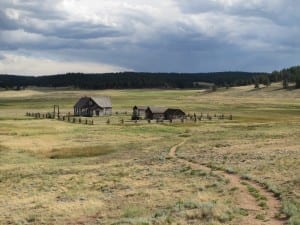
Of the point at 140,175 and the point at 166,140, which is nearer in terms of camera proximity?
the point at 140,175

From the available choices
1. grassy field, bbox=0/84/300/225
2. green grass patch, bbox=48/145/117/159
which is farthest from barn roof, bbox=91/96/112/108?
green grass patch, bbox=48/145/117/159

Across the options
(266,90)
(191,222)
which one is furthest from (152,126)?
(266,90)

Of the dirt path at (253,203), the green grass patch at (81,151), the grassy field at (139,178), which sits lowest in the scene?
the green grass patch at (81,151)

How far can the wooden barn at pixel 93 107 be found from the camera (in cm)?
11319

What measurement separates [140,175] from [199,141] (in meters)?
23.5

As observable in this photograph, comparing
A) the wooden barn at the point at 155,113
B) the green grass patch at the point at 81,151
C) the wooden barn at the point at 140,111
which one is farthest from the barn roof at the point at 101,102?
the green grass patch at the point at 81,151

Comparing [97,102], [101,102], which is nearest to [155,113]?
[101,102]

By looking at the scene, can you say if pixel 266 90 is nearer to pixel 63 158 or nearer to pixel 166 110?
pixel 166 110

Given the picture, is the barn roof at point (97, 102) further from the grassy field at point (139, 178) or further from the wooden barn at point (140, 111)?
the grassy field at point (139, 178)

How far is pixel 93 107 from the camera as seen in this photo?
4491 inches

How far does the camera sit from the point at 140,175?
105 feet

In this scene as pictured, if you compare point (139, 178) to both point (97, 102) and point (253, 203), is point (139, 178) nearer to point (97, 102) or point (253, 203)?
point (253, 203)

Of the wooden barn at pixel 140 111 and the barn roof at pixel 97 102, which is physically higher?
the barn roof at pixel 97 102

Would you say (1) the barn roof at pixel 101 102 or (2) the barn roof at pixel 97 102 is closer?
(1) the barn roof at pixel 101 102
